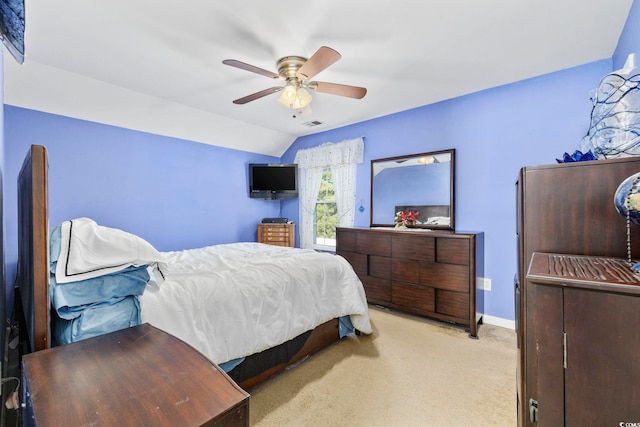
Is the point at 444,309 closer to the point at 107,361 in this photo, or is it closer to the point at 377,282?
the point at 377,282

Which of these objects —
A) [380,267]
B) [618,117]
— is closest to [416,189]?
[380,267]

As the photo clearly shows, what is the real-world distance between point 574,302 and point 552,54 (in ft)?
8.53

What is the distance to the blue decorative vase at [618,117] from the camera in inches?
37.4

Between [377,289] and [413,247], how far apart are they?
0.71 metres

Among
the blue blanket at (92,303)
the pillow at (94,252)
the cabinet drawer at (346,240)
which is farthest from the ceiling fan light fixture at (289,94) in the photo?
the cabinet drawer at (346,240)

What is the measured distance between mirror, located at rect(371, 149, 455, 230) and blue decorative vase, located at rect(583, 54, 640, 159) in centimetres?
214

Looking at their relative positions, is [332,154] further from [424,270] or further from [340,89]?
[424,270]

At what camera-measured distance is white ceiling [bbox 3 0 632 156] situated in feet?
5.78

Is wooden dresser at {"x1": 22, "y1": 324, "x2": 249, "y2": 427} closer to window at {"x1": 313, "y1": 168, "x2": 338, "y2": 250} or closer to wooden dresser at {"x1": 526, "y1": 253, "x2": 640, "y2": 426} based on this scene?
wooden dresser at {"x1": 526, "y1": 253, "x2": 640, "y2": 426}

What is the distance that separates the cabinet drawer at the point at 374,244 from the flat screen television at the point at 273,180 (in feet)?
5.80

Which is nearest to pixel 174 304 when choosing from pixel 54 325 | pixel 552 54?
pixel 54 325

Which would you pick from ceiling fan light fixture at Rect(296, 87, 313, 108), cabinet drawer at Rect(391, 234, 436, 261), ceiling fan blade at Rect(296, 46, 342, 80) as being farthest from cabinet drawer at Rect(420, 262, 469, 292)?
ceiling fan blade at Rect(296, 46, 342, 80)

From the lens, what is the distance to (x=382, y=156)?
3803 mm

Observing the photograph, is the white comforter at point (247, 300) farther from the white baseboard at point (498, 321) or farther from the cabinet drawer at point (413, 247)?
the white baseboard at point (498, 321)
